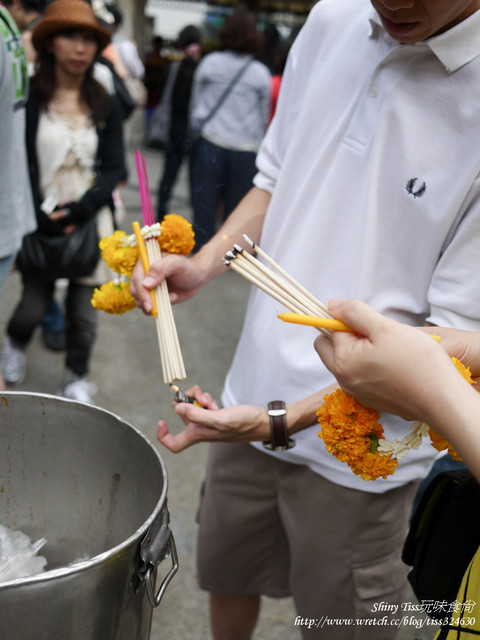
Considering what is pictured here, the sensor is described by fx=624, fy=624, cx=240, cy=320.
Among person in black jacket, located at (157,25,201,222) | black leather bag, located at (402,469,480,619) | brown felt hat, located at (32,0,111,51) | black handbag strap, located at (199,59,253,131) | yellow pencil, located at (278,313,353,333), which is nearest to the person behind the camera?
yellow pencil, located at (278,313,353,333)

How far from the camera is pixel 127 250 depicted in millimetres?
1502

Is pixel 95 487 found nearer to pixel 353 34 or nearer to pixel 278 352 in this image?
pixel 278 352

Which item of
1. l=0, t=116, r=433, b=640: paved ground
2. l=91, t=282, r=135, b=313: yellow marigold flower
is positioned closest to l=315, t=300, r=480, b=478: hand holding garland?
l=91, t=282, r=135, b=313: yellow marigold flower

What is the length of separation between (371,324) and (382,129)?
509 millimetres

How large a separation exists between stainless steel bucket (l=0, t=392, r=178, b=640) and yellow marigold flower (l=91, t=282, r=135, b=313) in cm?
27

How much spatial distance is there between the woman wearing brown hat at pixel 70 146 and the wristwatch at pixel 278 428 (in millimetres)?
1954

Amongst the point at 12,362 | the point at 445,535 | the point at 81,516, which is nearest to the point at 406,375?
the point at 445,535

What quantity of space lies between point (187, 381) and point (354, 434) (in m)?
2.79

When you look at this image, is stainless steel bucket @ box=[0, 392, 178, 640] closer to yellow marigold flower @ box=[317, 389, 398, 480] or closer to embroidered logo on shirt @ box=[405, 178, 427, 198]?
yellow marigold flower @ box=[317, 389, 398, 480]

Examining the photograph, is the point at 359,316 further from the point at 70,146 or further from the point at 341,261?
the point at 70,146

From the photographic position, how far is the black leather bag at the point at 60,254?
3.02 meters

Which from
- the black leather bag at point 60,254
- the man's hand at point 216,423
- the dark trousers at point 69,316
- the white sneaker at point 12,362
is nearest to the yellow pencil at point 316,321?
the man's hand at point 216,423

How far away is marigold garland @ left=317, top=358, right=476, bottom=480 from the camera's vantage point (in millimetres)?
1114

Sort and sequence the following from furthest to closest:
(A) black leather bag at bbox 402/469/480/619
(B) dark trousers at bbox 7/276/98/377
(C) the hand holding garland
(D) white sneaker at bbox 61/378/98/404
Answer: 1. (D) white sneaker at bbox 61/378/98/404
2. (B) dark trousers at bbox 7/276/98/377
3. (A) black leather bag at bbox 402/469/480/619
4. (C) the hand holding garland
